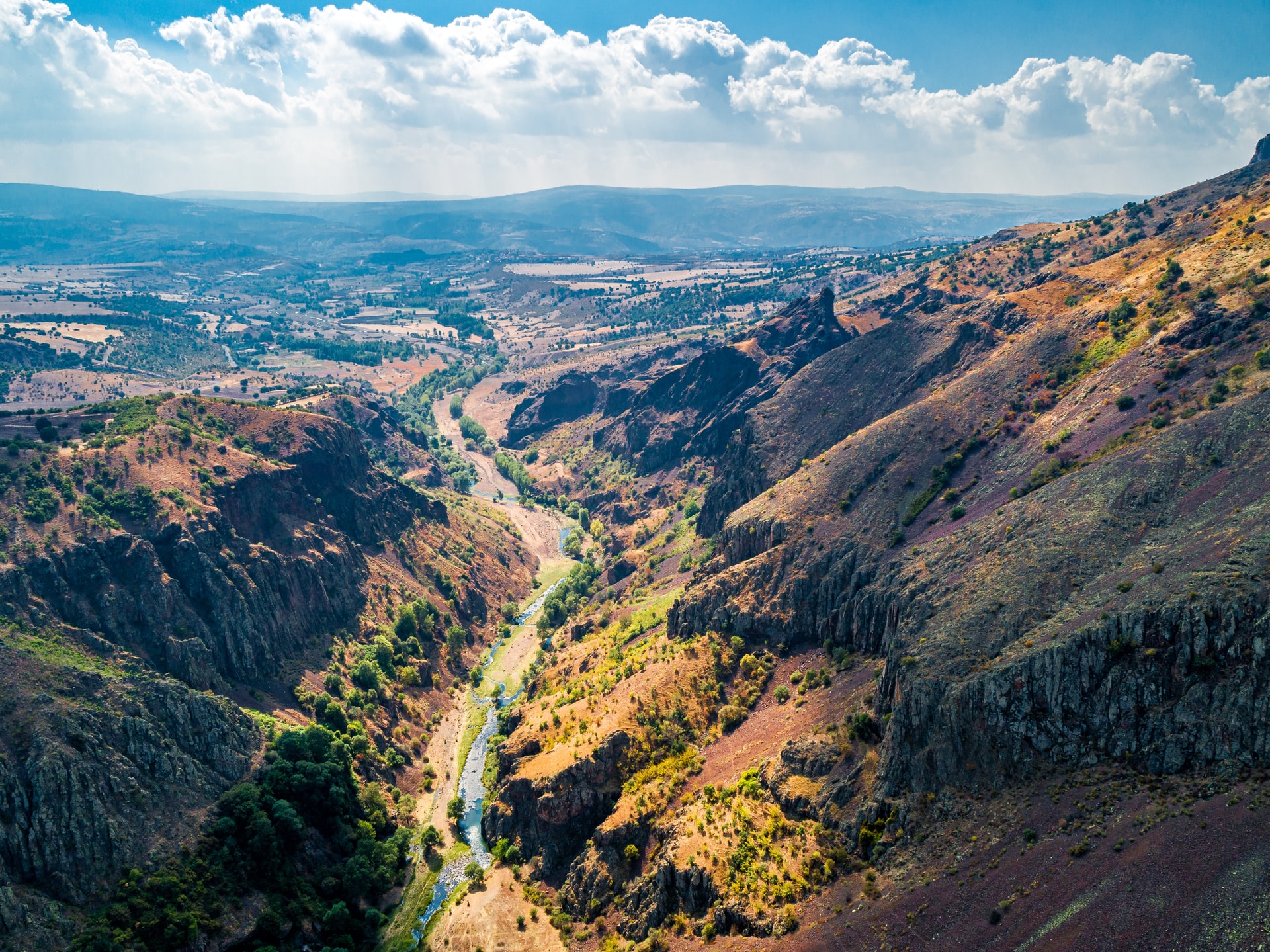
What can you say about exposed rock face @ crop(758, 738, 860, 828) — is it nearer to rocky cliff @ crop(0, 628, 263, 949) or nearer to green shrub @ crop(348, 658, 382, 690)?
rocky cliff @ crop(0, 628, 263, 949)

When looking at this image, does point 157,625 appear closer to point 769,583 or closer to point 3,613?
point 3,613

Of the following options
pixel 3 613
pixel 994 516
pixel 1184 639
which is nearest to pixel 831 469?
pixel 994 516

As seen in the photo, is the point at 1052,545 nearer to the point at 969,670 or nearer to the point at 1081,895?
the point at 969,670

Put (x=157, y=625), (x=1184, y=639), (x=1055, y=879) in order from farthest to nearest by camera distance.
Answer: (x=157, y=625), (x=1184, y=639), (x=1055, y=879)

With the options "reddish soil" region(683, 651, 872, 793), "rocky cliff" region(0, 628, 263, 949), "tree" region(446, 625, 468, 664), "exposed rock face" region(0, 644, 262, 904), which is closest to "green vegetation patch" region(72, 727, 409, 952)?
"rocky cliff" region(0, 628, 263, 949)

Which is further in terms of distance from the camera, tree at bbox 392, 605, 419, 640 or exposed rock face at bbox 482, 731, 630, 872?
tree at bbox 392, 605, 419, 640
